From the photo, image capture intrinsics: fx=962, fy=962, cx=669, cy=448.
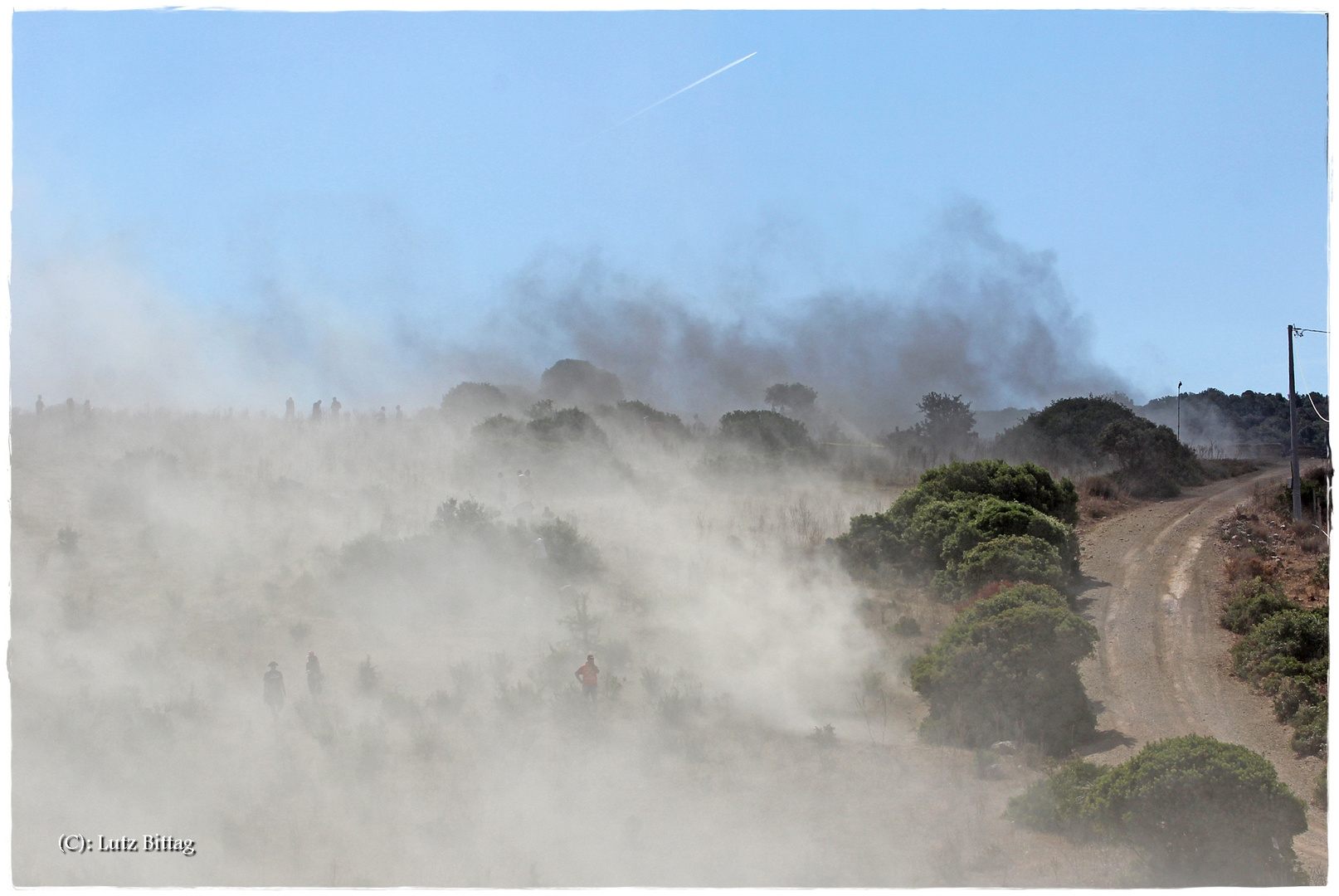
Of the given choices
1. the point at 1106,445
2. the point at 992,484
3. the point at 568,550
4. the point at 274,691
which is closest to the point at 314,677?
the point at 274,691

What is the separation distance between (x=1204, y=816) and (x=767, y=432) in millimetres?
30999

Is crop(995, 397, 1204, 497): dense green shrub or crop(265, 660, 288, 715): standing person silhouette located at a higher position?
crop(995, 397, 1204, 497): dense green shrub

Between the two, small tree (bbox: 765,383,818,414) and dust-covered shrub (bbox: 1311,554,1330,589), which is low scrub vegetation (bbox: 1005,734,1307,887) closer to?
dust-covered shrub (bbox: 1311,554,1330,589)

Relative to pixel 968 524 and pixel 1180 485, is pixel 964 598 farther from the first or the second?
pixel 1180 485

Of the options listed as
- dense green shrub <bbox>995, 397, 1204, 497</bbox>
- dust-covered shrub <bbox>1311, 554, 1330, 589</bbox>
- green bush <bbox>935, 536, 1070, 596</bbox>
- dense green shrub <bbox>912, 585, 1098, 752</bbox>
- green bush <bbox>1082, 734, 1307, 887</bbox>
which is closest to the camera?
green bush <bbox>1082, 734, 1307, 887</bbox>

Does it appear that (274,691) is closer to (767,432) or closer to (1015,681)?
(1015,681)

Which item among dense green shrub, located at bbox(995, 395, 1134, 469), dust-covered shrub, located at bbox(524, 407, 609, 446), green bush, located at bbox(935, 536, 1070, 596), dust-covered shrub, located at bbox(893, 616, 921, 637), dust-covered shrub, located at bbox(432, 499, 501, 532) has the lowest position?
dust-covered shrub, located at bbox(893, 616, 921, 637)

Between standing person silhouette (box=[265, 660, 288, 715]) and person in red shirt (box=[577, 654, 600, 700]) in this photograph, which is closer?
standing person silhouette (box=[265, 660, 288, 715])

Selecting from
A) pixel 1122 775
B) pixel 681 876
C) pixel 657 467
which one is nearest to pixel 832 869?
pixel 681 876

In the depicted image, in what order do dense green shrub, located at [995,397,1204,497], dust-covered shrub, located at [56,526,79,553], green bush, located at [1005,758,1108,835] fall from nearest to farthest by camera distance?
green bush, located at [1005,758,1108,835] → dust-covered shrub, located at [56,526,79,553] → dense green shrub, located at [995,397,1204,497]

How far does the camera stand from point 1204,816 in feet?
32.1

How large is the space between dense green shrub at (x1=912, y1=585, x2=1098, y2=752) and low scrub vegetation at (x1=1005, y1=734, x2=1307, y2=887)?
3.39 metres

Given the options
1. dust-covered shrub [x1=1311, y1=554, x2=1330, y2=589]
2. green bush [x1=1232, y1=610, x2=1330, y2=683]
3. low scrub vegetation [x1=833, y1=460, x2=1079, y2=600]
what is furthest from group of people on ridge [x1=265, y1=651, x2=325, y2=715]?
dust-covered shrub [x1=1311, y1=554, x2=1330, y2=589]

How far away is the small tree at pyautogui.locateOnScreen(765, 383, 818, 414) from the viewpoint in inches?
2169
